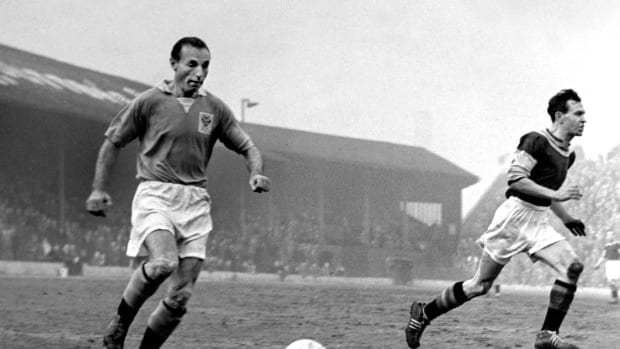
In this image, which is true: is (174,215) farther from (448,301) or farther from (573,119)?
(573,119)

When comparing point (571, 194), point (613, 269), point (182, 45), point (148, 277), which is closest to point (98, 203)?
point (148, 277)

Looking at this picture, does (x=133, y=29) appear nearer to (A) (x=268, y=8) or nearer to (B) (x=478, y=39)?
(A) (x=268, y=8)

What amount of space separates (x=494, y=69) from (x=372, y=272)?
37.5 ft

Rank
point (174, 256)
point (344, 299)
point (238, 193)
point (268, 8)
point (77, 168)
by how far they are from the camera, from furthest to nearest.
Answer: point (268, 8), point (238, 193), point (77, 168), point (344, 299), point (174, 256)

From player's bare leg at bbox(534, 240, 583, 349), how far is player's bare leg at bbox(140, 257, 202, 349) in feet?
8.50

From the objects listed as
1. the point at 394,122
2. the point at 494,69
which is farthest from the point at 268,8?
the point at 494,69

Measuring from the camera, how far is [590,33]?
40000 millimetres

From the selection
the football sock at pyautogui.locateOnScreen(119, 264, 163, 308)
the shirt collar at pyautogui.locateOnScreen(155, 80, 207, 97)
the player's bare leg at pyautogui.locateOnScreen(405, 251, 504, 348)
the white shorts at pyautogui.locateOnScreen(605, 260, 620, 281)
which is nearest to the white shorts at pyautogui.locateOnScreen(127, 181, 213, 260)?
the football sock at pyautogui.locateOnScreen(119, 264, 163, 308)

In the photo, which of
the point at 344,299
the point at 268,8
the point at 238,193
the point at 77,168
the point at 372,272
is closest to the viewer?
the point at 344,299

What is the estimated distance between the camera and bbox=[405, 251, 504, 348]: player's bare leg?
25.5ft

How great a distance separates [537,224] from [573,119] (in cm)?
79

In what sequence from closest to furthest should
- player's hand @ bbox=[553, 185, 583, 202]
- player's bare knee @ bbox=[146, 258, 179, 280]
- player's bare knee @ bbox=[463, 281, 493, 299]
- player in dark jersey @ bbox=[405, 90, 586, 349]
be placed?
player's bare knee @ bbox=[146, 258, 179, 280], player's hand @ bbox=[553, 185, 583, 202], player in dark jersey @ bbox=[405, 90, 586, 349], player's bare knee @ bbox=[463, 281, 493, 299]

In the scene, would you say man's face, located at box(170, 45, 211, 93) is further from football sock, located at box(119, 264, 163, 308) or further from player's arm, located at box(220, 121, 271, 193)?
football sock, located at box(119, 264, 163, 308)

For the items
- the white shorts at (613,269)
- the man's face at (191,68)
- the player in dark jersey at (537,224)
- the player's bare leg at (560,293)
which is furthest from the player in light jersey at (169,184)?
the white shorts at (613,269)
